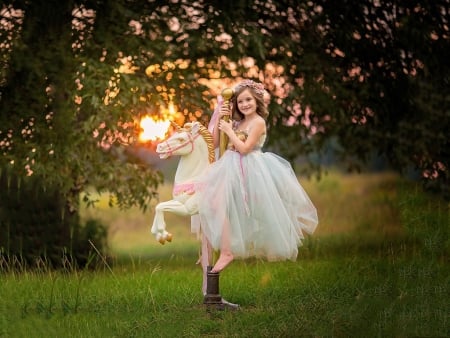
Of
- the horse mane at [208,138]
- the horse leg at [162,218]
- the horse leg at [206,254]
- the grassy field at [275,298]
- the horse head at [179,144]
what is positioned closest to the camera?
the grassy field at [275,298]

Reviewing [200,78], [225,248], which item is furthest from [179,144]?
[200,78]

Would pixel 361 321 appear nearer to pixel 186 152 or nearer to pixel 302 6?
pixel 186 152

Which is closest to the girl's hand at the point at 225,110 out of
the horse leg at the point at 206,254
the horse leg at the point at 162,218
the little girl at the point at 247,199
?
the little girl at the point at 247,199

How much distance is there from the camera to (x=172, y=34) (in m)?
13.2

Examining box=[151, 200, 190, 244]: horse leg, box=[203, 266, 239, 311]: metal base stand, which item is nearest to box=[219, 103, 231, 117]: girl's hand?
box=[151, 200, 190, 244]: horse leg

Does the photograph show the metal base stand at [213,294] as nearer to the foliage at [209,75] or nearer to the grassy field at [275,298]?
the grassy field at [275,298]

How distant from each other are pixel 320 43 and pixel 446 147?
2590 mm

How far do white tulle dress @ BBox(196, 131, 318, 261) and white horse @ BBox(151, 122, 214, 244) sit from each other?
9 cm

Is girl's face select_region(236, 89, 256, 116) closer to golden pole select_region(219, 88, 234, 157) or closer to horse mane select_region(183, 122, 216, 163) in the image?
golden pole select_region(219, 88, 234, 157)

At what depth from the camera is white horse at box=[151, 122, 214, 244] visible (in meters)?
7.45

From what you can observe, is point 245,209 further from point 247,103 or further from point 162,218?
point 247,103

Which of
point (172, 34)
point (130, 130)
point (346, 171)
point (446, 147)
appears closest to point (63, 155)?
point (130, 130)

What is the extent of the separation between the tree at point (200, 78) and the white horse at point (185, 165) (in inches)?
159

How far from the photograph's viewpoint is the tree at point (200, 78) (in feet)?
40.5
